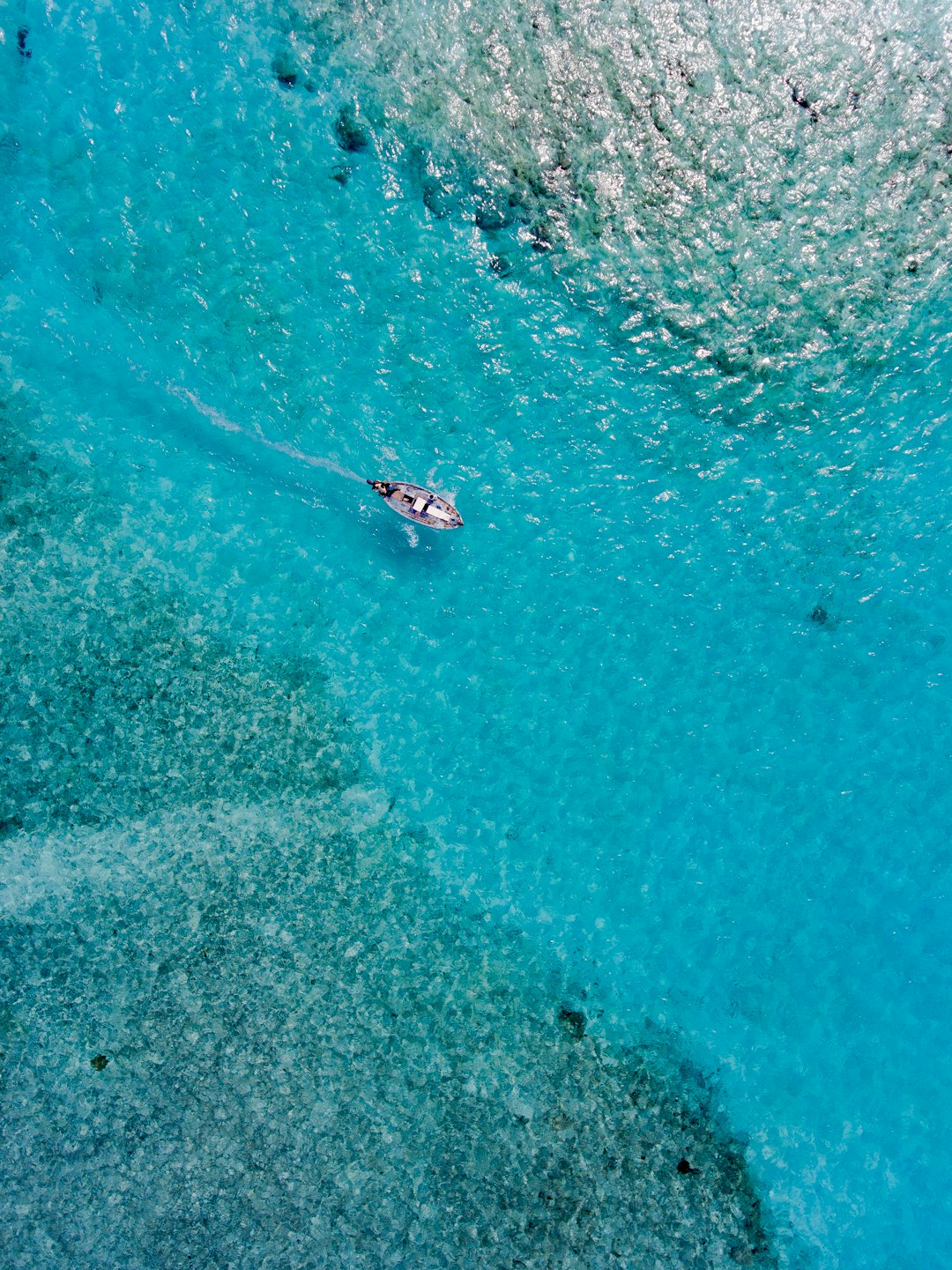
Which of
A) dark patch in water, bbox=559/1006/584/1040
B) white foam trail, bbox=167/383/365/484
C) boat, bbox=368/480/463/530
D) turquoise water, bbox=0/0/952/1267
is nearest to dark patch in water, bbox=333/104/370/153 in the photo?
turquoise water, bbox=0/0/952/1267

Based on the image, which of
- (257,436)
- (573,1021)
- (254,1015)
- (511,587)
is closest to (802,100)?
(511,587)

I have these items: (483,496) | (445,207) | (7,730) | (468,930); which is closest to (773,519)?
(483,496)

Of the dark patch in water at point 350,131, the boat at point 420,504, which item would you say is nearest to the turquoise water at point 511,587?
the dark patch in water at point 350,131

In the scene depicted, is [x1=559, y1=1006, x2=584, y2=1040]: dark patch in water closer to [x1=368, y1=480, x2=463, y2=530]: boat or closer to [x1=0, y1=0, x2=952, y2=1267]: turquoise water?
[x1=0, y1=0, x2=952, y2=1267]: turquoise water

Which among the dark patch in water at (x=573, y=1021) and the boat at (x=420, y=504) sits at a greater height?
the boat at (x=420, y=504)

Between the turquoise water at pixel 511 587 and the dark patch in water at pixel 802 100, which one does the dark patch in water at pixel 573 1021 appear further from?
the dark patch in water at pixel 802 100

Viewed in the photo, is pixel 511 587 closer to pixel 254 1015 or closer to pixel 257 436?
pixel 257 436
